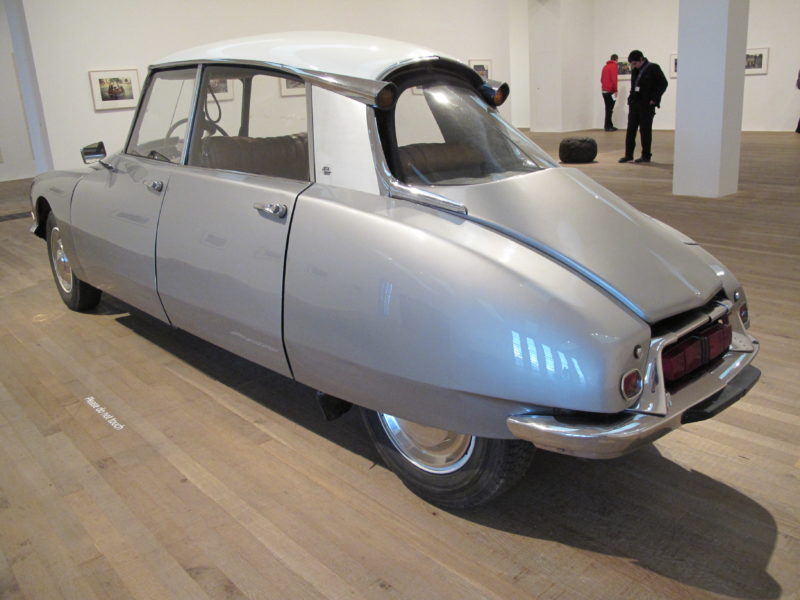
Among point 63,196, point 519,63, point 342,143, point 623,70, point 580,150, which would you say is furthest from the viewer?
point 519,63

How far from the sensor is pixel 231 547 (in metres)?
2.20

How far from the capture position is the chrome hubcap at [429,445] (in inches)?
87.7

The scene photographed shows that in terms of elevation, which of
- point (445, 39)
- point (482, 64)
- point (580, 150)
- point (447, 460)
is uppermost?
point (445, 39)

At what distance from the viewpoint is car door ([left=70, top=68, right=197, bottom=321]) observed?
3.23 meters

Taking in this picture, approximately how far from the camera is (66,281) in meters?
4.62

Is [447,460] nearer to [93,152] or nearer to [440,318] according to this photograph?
[440,318]

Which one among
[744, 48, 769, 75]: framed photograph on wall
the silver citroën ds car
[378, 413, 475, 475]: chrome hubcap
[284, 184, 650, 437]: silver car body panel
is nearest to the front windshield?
the silver citroën ds car

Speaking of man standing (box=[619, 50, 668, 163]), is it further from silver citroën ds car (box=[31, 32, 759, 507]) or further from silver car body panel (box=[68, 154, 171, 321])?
silver car body panel (box=[68, 154, 171, 321])

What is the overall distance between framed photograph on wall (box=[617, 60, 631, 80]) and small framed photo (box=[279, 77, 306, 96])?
51.9 ft

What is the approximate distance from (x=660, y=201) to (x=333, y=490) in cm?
627

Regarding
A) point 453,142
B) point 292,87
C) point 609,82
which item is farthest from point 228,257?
point 609,82

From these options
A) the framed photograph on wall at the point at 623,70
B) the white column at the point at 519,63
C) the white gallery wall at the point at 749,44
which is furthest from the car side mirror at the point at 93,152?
the white column at the point at 519,63

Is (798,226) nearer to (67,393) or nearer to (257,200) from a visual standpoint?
(257,200)

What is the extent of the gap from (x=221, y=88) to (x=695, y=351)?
2.27 metres
